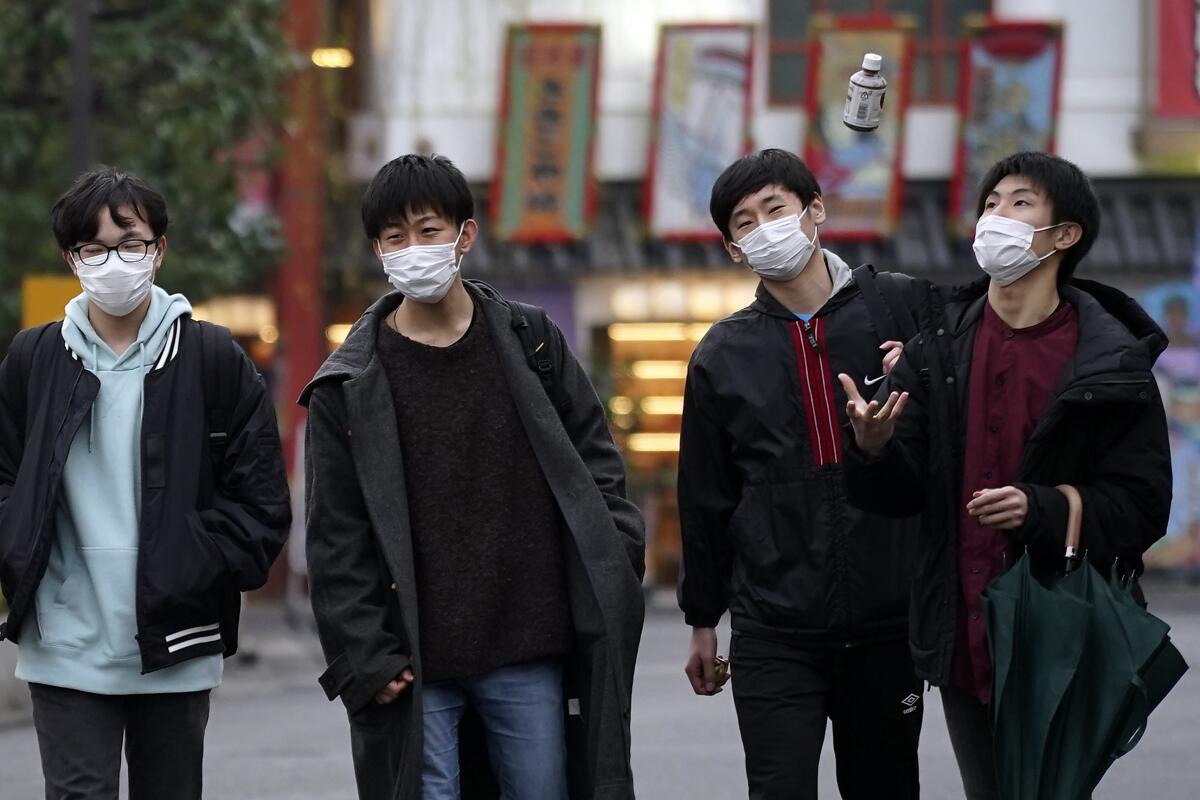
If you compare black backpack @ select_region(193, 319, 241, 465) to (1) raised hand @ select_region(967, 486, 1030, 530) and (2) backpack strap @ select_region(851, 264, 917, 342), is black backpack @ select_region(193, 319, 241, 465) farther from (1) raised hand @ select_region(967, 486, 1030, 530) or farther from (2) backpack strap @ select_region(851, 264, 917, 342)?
(1) raised hand @ select_region(967, 486, 1030, 530)

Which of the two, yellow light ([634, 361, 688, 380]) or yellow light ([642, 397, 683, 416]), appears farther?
yellow light ([634, 361, 688, 380])

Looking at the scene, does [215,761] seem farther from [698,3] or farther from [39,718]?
[698,3]

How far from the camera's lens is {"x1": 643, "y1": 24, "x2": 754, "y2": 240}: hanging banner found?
20.9 meters

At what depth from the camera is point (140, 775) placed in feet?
16.2

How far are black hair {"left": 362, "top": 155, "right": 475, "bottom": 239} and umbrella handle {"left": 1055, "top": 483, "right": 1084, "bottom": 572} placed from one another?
1492 mm

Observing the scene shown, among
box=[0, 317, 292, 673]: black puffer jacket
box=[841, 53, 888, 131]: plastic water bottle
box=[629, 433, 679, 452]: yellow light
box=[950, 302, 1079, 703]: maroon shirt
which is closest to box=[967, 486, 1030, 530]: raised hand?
box=[950, 302, 1079, 703]: maroon shirt

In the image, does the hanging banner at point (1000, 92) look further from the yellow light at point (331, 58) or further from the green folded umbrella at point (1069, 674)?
the green folded umbrella at point (1069, 674)

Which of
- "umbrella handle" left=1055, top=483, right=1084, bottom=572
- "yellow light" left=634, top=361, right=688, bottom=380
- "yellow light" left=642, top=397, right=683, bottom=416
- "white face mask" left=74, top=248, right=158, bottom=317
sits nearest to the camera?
"umbrella handle" left=1055, top=483, right=1084, bottom=572

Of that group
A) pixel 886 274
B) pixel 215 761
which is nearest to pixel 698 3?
pixel 215 761

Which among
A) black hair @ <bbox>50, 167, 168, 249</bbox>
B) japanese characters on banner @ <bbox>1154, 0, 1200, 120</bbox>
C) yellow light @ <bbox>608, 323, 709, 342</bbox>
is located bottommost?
yellow light @ <bbox>608, 323, 709, 342</bbox>

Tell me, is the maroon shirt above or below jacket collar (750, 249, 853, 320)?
below

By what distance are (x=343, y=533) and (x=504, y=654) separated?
45 centimetres

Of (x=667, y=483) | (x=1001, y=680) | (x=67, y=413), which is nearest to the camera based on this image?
(x=1001, y=680)

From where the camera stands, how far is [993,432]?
4691mm
